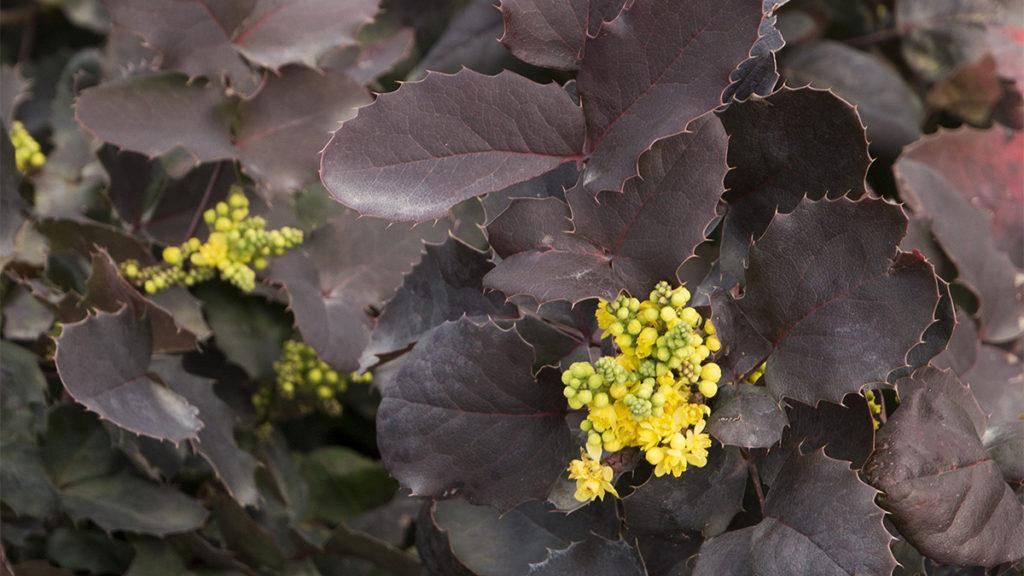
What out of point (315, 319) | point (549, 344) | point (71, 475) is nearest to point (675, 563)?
point (549, 344)

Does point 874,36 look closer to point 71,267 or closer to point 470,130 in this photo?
point 470,130

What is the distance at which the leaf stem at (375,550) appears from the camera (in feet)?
3.86

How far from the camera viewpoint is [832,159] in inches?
34.3

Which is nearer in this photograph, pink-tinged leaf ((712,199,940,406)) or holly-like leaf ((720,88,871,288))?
pink-tinged leaf ((712,199,940,406))

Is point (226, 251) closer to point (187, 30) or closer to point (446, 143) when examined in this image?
point (187, 30)

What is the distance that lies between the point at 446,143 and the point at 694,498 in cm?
35

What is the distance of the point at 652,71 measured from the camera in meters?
0.80

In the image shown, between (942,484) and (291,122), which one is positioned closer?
A: (942,484)

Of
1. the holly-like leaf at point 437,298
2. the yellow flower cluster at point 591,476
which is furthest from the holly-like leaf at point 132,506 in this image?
the yellow flower cluster at point 591,476

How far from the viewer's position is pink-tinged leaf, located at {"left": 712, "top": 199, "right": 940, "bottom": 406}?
2.48 ft

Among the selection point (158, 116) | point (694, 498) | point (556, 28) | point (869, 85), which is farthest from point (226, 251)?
point (869, 85)

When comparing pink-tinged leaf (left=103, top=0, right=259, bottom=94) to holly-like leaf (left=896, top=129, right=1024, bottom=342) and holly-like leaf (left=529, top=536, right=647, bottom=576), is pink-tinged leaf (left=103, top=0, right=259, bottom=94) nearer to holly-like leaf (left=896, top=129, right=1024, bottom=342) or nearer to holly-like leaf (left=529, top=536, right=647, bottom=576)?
holly-like leaf (left=529, top=536, right=647, bottom=576)

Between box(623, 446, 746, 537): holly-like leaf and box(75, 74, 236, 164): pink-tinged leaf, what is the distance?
2.08 ft

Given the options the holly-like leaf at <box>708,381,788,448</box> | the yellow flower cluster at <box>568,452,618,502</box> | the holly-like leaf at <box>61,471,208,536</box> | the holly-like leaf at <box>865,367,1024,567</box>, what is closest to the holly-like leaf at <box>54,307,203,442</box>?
the holly-like leaf at <box>61,471,208,536</box>
